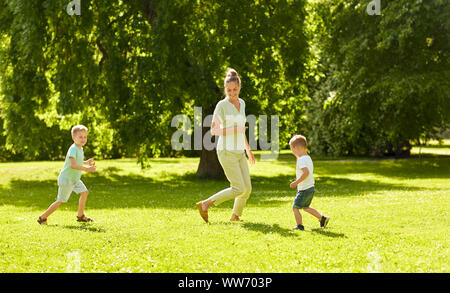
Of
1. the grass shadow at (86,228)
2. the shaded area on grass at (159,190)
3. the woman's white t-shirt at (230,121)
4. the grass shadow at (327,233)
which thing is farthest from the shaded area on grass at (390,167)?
the grass shadow at (86,228)

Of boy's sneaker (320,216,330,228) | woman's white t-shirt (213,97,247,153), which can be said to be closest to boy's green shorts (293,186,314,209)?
boy's sneaker (320,216,330,228)

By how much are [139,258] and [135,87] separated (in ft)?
39.8

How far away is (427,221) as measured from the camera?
985cm

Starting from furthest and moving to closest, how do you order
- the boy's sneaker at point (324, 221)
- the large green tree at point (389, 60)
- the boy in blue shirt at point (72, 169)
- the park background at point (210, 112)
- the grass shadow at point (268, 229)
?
the large green tree at point (389, 60) < the boy in blue shirt at point (72, 169) < the boy's sneaker at point (324, 221) < the grass shadow at point (268, 229) < the park background at point (210, 112)

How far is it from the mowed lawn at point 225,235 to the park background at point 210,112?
33 mm

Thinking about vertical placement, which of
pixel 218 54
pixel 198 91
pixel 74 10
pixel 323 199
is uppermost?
pixel 74 10

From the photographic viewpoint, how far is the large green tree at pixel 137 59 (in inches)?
709

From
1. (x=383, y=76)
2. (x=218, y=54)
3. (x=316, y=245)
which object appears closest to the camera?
(x=316, y=245)

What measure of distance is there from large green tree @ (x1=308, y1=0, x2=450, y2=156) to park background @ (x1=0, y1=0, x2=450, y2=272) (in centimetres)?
7

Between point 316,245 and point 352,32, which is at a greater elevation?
point 352,32

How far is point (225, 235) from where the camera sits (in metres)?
8.02

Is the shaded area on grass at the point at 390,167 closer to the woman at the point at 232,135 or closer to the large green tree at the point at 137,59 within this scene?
the large green tree at the point at 137,59

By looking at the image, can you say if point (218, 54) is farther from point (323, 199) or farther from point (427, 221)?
point (427, 221)
